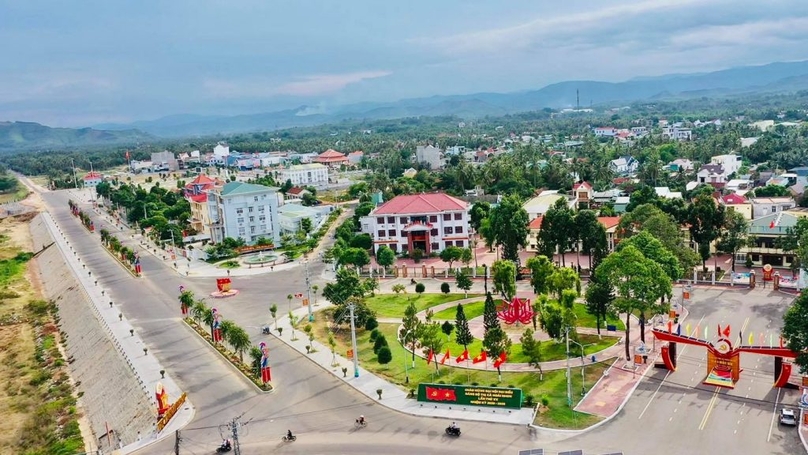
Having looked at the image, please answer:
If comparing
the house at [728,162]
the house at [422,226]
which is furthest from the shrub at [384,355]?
the house at [728,162]

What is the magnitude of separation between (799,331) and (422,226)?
54.8m

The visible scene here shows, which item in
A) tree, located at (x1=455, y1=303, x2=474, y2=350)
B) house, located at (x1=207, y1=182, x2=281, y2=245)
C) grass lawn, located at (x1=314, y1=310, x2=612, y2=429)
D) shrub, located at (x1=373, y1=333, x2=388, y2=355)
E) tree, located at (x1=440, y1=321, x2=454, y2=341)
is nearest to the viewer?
grass lawn, located at (x1=314, y1=310, x2=612, y2=429)

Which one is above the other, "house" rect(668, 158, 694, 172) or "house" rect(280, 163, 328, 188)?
"house" rect(280, 163, 328, 188)

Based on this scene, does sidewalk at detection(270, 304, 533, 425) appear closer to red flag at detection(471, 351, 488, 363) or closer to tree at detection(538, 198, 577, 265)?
red flag at detection(471, 351, 488, 363)

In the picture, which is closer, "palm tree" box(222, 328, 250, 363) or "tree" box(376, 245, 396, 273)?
"palm tree" box(222, 328, 250, 363)

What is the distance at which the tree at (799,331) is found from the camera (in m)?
39.2

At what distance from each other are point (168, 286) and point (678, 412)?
6198cm

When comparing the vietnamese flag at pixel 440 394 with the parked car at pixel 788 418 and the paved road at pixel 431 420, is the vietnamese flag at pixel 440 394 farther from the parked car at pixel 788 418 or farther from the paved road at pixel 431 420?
the parked car at pixel 788 418

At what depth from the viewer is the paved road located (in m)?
36.0

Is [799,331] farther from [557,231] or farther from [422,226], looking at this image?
[422,226]

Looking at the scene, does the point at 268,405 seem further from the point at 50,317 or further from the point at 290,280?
the point at 50,317

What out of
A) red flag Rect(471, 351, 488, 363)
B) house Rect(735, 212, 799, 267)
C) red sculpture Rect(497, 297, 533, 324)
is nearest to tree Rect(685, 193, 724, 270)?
house Rect(735, 212, 799, 267)

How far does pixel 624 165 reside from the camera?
159000mm

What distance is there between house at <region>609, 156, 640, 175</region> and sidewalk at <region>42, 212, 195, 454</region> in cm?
11711
